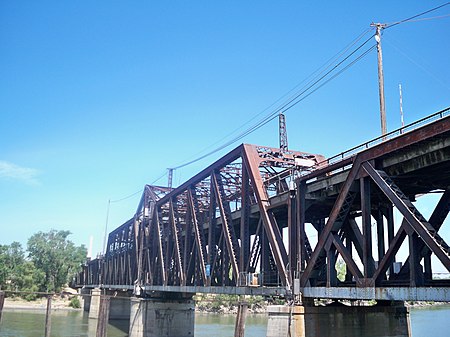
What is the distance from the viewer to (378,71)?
33812 mm

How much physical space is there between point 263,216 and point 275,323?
6979 millimetres

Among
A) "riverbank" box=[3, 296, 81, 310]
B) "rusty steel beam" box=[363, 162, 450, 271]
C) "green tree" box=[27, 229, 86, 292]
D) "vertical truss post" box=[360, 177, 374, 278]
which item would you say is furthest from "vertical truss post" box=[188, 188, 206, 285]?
"green tree" box=[27, 229, 86, 292]

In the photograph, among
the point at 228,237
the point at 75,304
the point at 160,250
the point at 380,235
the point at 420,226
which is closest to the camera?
the point at 420,226

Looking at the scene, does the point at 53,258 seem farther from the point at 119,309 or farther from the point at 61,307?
the point at 119,309

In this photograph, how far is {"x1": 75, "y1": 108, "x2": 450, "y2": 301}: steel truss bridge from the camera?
19172mm

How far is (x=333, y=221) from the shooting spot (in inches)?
910

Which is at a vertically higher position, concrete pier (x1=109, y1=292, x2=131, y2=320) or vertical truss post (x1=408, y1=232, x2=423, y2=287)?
vertical truss post (x1=408, y1=232, x2=423, y2=287)

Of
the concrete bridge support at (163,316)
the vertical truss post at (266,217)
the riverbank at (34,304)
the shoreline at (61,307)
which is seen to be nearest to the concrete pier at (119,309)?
the shoreline at (61,307)

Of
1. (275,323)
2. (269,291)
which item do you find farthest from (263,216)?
(275,323)

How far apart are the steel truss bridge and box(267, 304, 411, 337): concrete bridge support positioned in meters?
1.31

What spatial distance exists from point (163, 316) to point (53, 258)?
103m

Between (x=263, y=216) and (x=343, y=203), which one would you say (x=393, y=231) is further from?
(x=263, y=216)

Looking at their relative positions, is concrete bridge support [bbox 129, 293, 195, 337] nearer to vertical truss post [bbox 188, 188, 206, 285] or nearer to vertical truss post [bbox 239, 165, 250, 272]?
vertical truss post [bbox 188, 188, 206, 285]

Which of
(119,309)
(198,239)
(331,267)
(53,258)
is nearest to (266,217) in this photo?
(331,267)
